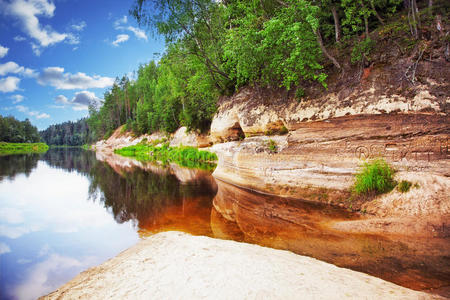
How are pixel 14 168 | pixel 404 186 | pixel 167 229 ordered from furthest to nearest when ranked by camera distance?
pixel 14 168 < pixel 167 229 < pixel 404 186

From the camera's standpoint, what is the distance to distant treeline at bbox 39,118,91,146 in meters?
150

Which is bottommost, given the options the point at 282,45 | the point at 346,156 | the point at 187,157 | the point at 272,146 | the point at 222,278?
the point at 222,278

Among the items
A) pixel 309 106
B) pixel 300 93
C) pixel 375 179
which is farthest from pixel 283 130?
pixel 375 179

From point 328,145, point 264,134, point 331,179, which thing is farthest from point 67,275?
point 264,134

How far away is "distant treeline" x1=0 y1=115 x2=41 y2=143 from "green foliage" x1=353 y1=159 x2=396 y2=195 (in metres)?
114

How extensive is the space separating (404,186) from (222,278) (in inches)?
250

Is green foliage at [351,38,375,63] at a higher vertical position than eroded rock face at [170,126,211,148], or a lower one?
higher

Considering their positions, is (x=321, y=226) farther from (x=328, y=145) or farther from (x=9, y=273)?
(x=9, y=273)

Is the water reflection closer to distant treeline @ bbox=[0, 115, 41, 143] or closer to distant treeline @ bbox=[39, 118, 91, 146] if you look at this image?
distant treeline @ bbox=[0, 115, 41, 143]

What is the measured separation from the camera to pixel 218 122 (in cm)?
1603

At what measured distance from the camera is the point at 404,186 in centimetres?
634

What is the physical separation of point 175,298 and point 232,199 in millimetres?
7308

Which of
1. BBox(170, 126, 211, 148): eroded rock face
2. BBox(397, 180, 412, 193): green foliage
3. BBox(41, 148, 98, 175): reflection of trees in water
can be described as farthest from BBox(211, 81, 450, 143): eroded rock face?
BBox(41, 148, 98, 175): reflection of trees in water

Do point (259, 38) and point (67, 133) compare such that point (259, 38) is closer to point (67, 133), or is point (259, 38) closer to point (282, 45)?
point (282, 45)
